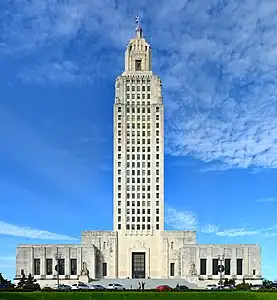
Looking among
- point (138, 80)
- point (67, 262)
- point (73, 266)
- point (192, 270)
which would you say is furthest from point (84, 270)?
point (138, 80)

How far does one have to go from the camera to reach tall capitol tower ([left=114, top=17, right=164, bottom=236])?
104 meters

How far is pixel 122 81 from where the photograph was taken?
107312 mm

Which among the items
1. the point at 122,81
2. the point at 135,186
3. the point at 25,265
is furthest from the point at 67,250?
the point at 122,81

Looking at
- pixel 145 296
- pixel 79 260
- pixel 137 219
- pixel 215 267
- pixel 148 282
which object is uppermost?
pixel 137 219

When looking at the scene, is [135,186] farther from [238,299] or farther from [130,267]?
[238,299]

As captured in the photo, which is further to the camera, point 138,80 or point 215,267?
point 138,80

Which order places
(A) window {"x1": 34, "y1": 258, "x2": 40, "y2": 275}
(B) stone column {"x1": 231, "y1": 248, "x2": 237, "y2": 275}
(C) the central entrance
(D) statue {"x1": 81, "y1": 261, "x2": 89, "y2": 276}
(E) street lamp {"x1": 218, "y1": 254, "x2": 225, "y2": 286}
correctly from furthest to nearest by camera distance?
(C) the central entrance → (A) window {"x1": 34, "y1": 258, "x2": 40, "y2": 275} → (B) stone column {"x1": 231, "y1": 248, "x2": 237, "y2": 275} → (D) statue {"x1": 81, "y1": 261, "x2": 89, "y2": 276} → (E) street lamp {"x1": 218, "y1": 254, "x2": 225, "y2": 286}

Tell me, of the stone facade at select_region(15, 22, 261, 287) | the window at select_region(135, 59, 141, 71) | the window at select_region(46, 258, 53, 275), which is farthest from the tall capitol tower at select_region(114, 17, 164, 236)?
the window at select_region(46, 258, 53, 275)

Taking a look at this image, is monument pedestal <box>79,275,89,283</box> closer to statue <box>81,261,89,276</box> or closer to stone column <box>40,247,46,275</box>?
statue <box>81,261,89,276</box>

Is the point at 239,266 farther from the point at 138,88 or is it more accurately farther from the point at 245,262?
the point at 138,88

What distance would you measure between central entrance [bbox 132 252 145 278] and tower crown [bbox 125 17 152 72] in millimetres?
32950

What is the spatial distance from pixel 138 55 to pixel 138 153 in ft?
59.6

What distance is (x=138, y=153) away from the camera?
346ft

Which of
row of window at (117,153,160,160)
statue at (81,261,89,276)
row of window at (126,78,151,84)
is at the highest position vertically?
row of window at (126,78,151,84)
